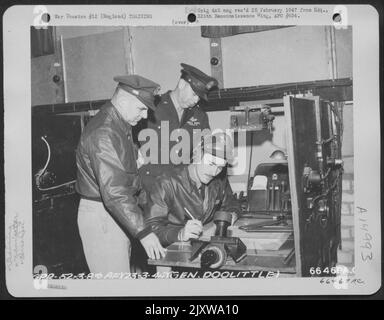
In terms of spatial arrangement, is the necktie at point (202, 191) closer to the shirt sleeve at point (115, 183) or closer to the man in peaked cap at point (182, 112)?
the man in peaked cap at point (182, 112)

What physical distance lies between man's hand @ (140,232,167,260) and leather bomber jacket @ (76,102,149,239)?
0.02m

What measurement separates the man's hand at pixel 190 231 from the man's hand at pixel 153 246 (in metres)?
0.08

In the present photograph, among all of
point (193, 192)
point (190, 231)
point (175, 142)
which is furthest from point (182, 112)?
point (190, 231)

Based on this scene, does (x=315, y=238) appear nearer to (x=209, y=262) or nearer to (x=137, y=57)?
(x=209, y=262)

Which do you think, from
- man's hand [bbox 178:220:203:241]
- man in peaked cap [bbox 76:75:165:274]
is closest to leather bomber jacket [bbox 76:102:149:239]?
man in peaked cap [bbox 76:75:165:274]

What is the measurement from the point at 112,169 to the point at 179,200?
26 centimetres

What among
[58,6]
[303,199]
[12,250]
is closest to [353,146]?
[303,199]

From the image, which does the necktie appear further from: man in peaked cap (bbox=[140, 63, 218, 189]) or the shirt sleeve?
the shirt sleeve

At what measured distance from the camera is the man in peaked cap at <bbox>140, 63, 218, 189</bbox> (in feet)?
4.87

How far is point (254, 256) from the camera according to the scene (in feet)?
4.61

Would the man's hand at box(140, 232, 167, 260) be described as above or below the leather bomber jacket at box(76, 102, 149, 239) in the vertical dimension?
below

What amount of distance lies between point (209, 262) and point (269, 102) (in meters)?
0.58

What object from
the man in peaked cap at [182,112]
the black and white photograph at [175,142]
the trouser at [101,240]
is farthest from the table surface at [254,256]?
the man in peaked cap at [182,112]
